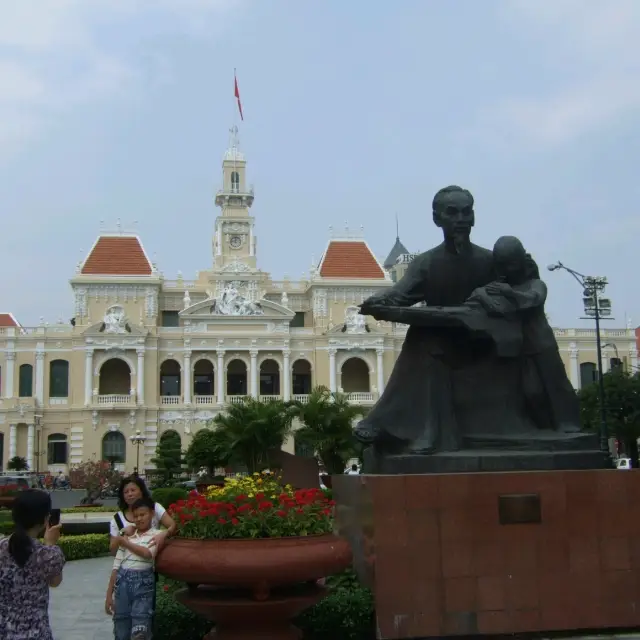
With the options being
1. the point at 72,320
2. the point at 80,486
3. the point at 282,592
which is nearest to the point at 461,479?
the point at 282,592

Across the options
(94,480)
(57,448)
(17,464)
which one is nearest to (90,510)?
(94,480)

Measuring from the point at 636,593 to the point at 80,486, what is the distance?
32830 mm

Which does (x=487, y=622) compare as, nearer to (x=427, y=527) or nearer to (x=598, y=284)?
(x=427, y=527)

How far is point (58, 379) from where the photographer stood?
49.5 metres

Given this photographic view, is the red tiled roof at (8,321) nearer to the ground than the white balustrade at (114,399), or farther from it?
farther from it

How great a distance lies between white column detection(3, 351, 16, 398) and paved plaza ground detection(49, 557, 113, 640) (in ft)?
124

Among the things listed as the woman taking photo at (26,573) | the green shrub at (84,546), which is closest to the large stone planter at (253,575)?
the woman taking photo at (26,573)

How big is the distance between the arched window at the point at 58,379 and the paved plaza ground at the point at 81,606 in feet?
124

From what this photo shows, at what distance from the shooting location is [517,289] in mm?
6453

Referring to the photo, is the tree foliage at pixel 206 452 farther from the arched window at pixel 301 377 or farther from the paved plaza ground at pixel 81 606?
the arched window at pixel 301 377

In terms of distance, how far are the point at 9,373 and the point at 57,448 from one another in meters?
5.22

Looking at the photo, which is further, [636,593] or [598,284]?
[598,284]

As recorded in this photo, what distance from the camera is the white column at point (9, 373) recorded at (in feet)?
159

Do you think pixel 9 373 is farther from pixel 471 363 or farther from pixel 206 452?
pixel 471 363
